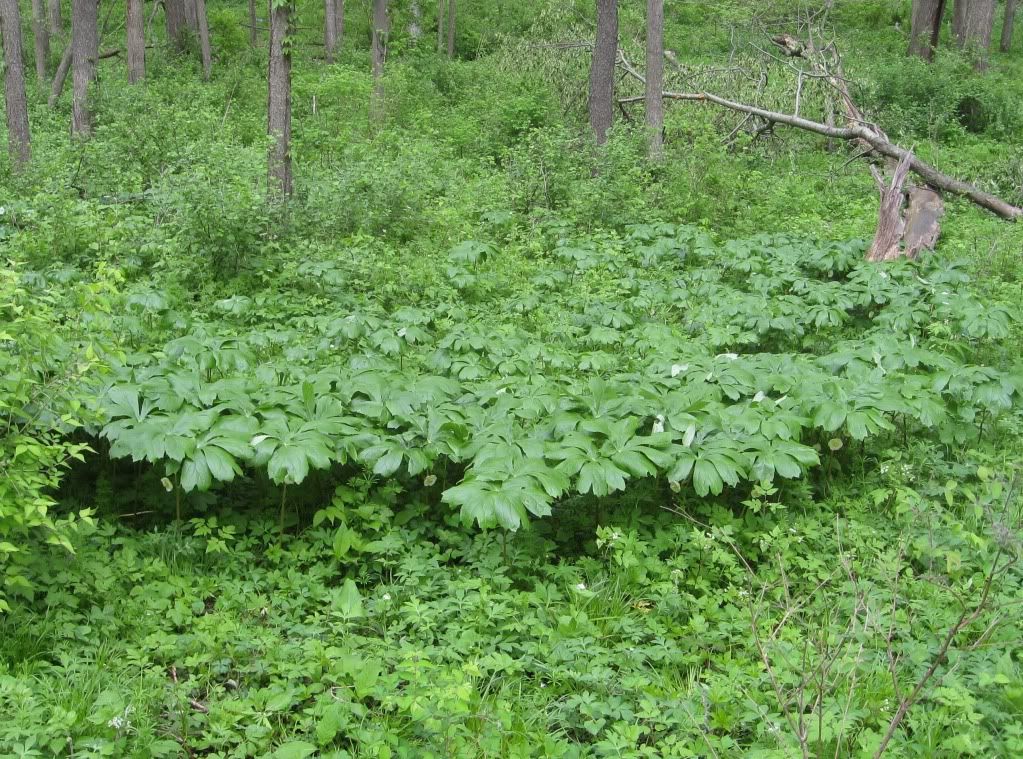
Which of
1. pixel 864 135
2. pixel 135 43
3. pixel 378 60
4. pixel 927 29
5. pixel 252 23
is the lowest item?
pixel 864 135

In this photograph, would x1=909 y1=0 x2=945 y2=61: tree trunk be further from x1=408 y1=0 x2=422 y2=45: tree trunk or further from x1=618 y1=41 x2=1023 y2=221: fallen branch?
x1=408 y1=0 x2=422 y2=45: tree trunk

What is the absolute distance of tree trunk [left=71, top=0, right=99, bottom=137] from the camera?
44.5ft

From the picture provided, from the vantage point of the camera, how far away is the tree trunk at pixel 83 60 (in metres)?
13.6

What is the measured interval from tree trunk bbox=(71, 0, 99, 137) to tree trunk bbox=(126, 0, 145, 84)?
3671 mm

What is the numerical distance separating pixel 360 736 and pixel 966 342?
5847 millimetres

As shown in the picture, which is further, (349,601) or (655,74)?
(655,74)

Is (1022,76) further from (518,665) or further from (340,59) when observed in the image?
(518,665)

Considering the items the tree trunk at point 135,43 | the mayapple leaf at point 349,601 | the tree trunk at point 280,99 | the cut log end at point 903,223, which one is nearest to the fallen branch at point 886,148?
the cut log end at point 903,223

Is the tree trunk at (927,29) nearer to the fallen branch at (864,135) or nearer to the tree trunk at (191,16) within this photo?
the fallen branch at (864,135)

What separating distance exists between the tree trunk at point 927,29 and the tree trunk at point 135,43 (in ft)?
61.4

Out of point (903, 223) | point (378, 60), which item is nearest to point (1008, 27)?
point (378, 60)

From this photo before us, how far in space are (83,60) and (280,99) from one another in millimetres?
6417

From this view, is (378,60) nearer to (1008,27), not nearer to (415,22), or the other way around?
(415,22)

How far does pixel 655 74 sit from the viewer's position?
14.3 meters
